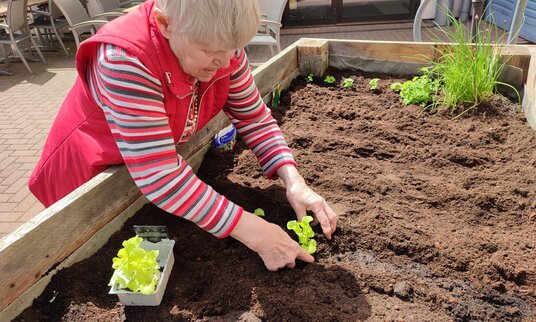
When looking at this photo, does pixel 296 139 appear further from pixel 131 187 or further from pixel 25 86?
pixel 25 86

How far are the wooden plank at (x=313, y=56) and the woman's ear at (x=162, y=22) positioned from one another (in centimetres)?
211

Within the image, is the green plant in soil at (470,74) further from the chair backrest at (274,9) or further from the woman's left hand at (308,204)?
the chair backrest at (274,9)

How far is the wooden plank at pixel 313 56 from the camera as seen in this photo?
3209 mm

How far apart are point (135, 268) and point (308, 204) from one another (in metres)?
0.72

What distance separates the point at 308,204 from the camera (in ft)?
5.72

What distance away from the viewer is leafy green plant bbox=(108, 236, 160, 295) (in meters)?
1.32

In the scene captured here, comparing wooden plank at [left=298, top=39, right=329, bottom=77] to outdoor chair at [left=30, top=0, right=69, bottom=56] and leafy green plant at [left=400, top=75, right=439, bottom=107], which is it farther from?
outdoor chair at [left=30, top=0, right=69, bottom=56]

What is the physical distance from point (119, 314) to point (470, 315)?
3.71 ft

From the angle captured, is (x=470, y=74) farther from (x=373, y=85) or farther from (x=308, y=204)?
(x=308, y=204)

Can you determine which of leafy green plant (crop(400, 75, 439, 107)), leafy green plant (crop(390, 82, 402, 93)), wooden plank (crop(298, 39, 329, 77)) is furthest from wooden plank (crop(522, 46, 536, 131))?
wooden plank (crop(298, 39, 329, 77))

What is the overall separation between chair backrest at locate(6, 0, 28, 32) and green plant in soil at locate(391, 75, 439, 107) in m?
6.03

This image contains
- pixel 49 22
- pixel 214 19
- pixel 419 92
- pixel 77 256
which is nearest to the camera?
pixel 214 19

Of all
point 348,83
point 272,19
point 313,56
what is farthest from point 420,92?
point 272,19

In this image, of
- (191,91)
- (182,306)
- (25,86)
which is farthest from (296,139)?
(25,86)
